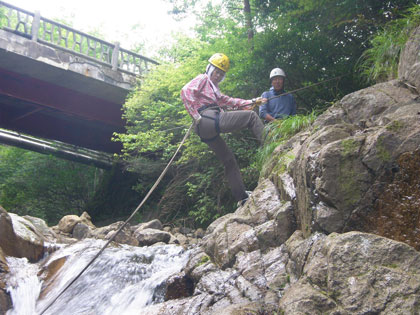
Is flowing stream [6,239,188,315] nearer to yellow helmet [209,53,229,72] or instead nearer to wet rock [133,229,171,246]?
wet rock [133,229,171,246]

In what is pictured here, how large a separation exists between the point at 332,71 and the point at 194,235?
4941 millimetres

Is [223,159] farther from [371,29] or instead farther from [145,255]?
[371,29]

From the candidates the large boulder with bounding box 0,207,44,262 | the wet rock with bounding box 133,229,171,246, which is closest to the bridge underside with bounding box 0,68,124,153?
the large boulder with bounding box 0,207,44,262

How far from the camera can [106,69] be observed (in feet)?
48.5

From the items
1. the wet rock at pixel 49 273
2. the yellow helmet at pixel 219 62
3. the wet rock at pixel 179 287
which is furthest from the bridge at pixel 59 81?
the wet rock at pixel 179 287

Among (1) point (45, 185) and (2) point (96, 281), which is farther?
(1) point (45, 185)

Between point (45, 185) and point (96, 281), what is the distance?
1902cm

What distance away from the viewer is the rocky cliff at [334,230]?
2799 mm

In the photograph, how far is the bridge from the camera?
1345 centimetres

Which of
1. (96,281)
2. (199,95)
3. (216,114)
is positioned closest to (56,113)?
(199,95)

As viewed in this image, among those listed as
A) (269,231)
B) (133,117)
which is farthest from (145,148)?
(269,231)

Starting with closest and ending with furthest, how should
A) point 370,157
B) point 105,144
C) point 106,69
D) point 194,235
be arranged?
point 370,157 → point 194,235 → point 106,69 → point 105,144

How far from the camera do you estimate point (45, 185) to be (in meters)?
23.5

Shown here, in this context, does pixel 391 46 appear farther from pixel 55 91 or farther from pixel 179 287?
pixel 55 91
